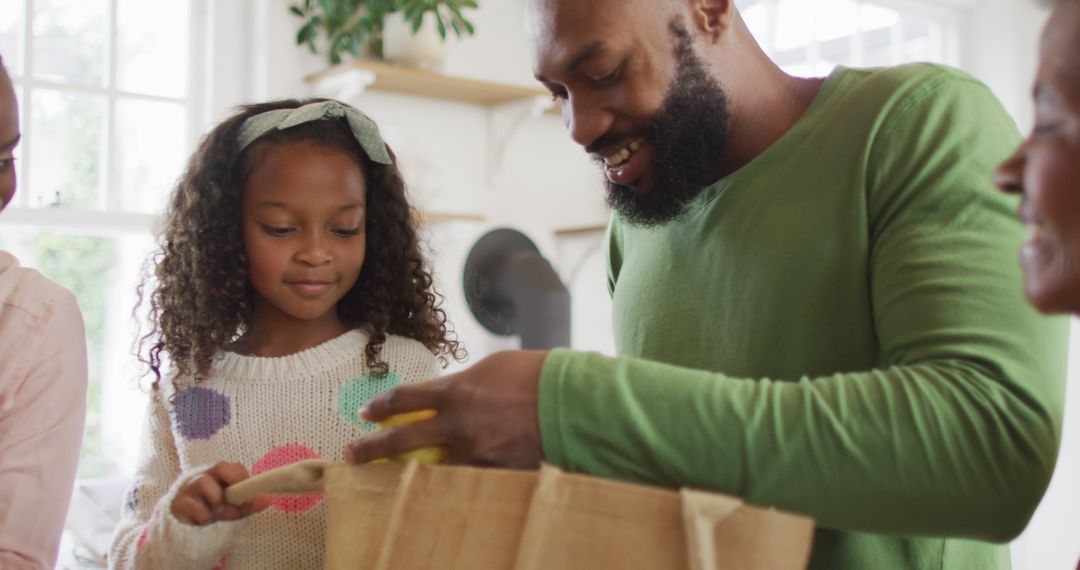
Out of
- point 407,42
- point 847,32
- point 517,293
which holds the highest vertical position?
point 847,32

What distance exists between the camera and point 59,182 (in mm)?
2754

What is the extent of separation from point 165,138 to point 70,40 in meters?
0.34

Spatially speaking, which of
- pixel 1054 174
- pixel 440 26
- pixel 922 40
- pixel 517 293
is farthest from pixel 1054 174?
pixel 922 40

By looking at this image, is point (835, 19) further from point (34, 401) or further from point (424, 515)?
point (424, 515)

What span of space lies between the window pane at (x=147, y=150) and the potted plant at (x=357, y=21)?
16.3 inches

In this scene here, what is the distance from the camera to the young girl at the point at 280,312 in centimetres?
132

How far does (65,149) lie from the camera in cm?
277

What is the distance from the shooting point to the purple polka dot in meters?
1.33

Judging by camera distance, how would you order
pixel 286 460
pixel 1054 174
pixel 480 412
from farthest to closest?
pixel 286 460
pixel 480 412
pixel 1054 174

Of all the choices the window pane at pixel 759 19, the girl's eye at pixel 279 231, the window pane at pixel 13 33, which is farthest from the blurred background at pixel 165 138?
the girl's eye at pixel 279 231

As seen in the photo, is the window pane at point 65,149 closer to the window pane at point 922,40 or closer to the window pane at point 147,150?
the window pane at point 147,150

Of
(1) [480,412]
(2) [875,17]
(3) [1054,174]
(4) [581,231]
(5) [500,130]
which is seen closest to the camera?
(3) [1054,174]

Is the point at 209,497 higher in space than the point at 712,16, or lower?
lower

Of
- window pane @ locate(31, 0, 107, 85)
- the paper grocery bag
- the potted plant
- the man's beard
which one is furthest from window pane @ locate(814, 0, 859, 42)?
the paper grocery bag
